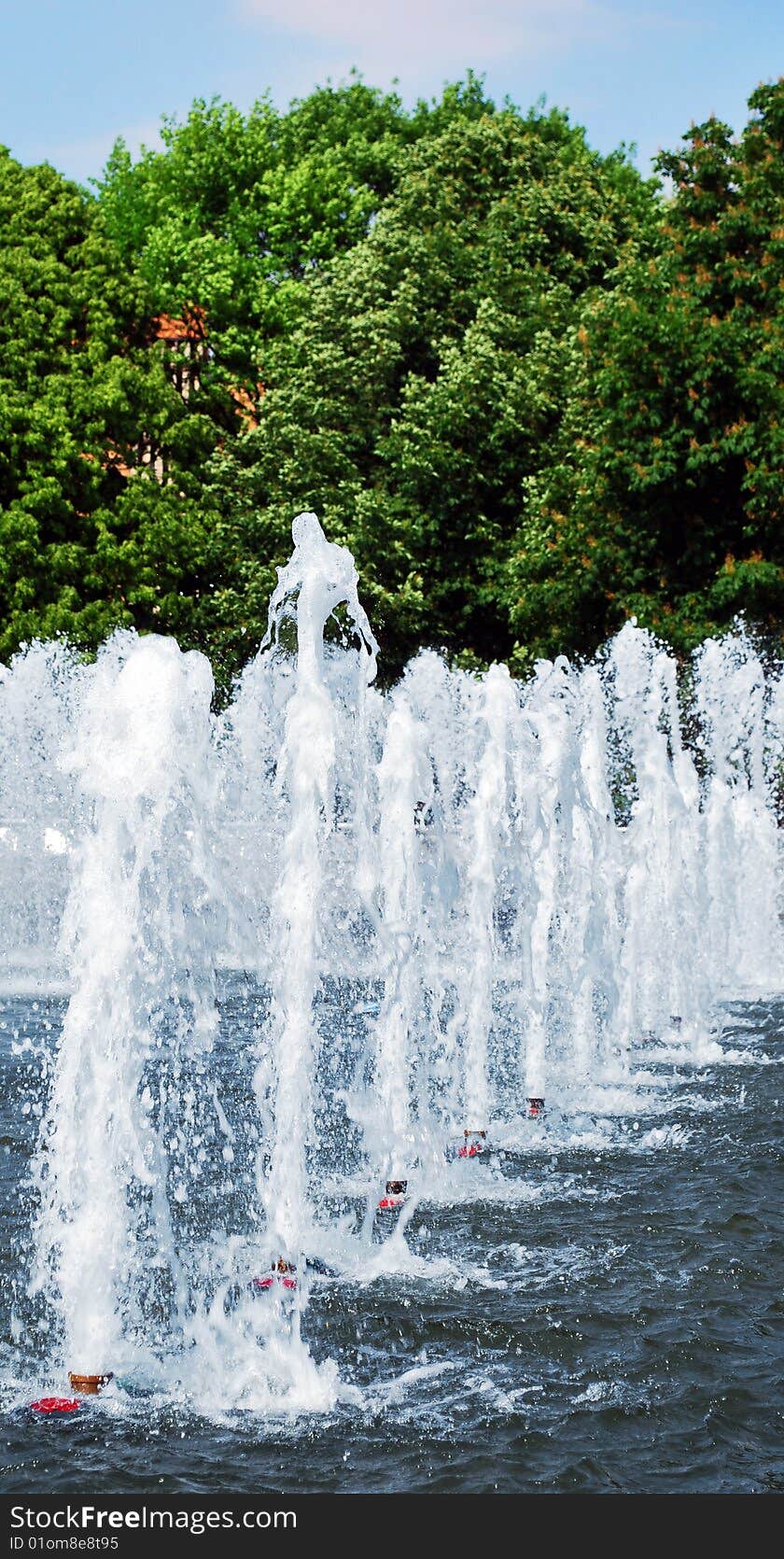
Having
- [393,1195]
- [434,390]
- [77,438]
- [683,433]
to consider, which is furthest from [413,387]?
[393,1195]

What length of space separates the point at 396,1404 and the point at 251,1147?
4274mm

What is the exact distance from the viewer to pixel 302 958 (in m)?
6.73

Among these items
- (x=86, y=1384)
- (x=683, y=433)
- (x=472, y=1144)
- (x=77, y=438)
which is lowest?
(x=86, y=1384)

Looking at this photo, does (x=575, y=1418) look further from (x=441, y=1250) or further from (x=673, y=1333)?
(x=441, y=1250)

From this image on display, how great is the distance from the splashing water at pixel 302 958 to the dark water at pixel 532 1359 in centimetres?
28

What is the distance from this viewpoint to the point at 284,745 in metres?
6.90

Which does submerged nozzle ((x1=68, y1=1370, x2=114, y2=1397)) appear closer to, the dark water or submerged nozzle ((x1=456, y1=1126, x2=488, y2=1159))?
the dark water

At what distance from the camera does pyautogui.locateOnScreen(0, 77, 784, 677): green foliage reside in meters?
24.8

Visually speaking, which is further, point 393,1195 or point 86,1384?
point 393,1195

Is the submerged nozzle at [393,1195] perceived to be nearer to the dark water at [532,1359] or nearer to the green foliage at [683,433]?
the dark water at [532,1359]

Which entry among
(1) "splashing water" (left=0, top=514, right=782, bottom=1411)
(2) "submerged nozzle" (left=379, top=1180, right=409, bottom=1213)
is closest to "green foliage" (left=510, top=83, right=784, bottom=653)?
(1) "splashing water" (left=0, top=514, right=782, bottom=1411)

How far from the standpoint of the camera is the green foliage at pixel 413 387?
24.8 metres

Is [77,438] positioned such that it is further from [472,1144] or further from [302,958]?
[302,958]

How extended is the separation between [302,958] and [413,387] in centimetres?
2268
